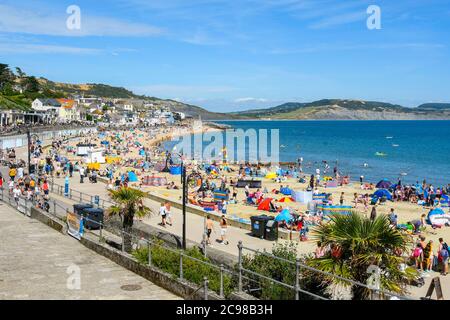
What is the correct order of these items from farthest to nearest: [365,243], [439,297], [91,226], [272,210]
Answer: [272,210] → [91,226] → [439,297] → [365,243]

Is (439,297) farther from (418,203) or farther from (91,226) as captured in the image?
(418,203)

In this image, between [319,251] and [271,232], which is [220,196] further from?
[319,251]

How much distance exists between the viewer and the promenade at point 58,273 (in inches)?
367

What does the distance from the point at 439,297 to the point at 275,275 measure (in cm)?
389

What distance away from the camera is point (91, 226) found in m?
17.6

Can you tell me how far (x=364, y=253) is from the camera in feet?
26.2

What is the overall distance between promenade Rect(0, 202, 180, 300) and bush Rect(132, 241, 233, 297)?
41 centimetres

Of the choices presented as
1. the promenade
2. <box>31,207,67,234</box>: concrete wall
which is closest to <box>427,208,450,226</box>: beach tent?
<box>31,207,67,234</box>: concrete wall

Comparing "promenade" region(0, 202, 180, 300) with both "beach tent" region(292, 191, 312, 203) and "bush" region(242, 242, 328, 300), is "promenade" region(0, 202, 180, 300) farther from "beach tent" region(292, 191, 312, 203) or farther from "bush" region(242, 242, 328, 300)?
"beach tent" region(292, 191, 312, 203)

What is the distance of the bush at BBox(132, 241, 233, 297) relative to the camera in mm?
8802

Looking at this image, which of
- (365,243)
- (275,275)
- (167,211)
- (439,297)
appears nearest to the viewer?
(365,243)

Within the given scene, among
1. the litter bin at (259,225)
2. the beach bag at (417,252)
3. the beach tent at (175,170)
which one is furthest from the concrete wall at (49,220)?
the beach tent at (175,170)

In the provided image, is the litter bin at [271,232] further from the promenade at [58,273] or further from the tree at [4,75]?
the tree at [4,75]
